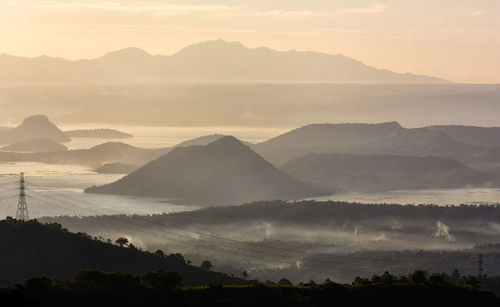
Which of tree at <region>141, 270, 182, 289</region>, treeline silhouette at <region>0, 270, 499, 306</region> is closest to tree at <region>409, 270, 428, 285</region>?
treeline silhouette at <region>0, 270, 499, 306</region>

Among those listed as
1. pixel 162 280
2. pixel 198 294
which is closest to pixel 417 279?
pixel 198 294

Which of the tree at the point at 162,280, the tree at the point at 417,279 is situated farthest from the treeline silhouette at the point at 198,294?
the tree at the point at 417,279

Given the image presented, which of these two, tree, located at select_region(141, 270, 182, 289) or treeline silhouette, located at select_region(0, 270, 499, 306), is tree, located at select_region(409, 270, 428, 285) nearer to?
treeline silhouette, located at select_region(0, 270, 499, 306)

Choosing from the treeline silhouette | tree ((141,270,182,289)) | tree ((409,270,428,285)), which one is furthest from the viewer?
tree ((409,270,428,285))

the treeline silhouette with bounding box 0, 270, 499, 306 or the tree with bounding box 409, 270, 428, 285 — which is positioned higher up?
the tree with bounding box 409, 270, 428, 285

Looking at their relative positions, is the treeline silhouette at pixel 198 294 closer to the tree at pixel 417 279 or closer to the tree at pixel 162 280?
the tree at pixel 162 280

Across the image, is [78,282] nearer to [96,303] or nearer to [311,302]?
[96,303]

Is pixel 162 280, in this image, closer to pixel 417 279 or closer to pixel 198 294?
pixel 198 294

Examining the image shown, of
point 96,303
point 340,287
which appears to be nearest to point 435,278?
point 340,287
